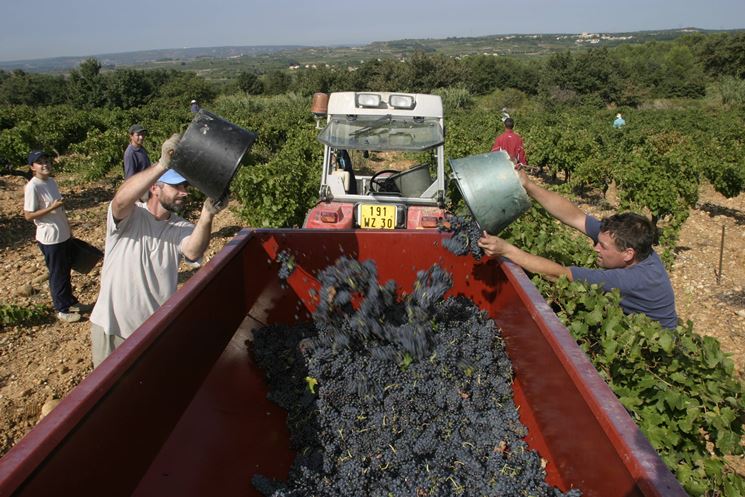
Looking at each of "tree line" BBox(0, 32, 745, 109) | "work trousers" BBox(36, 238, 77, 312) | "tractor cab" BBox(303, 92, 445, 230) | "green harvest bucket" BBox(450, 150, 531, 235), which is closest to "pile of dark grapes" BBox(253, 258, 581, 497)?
"green harvest bucket" BBox(450, 150, 531, 235)

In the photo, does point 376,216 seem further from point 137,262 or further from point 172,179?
point 137,262

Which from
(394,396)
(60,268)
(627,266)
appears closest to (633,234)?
(627,266)

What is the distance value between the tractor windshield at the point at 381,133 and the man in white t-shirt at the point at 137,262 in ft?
5.94

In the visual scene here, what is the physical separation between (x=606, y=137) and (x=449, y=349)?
1875 cm

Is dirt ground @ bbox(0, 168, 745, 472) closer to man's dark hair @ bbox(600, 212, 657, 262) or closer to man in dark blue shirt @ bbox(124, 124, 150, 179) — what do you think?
man in dark blue shirt @ bbox(124, 124, 150, 179)

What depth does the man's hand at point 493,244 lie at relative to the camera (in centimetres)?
256

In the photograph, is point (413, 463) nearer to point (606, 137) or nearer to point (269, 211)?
point (269, 211)

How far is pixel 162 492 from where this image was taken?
→ 1809 mm

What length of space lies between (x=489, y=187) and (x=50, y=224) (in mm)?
4538

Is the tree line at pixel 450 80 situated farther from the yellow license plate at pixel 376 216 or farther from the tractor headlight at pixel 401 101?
the yellow license plate at pixel 376 216

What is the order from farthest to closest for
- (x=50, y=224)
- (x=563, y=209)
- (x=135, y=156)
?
(x=135, y=156)
(x=50, y=224)
(x=563, y=209)

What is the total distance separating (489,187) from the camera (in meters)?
2.52

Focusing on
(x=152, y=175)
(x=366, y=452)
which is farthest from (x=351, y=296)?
(x=152, y=175)

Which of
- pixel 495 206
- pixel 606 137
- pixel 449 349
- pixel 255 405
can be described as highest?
pixel 495 206
